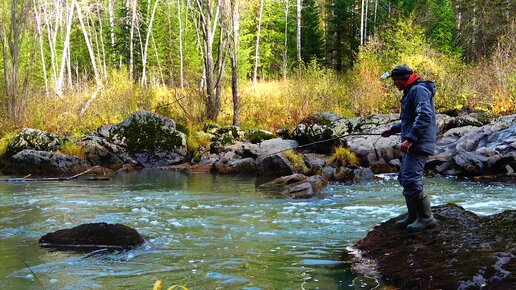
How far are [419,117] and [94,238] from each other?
412 cm

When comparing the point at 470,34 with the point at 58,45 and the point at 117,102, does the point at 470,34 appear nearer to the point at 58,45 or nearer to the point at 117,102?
the point at 117,102

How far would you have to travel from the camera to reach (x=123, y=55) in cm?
4272

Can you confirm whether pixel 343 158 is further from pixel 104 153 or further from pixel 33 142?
pixel 33 142

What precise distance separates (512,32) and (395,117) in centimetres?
836

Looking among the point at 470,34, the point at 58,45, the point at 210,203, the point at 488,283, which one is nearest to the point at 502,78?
the point at 210,203

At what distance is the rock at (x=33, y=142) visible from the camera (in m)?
17.2

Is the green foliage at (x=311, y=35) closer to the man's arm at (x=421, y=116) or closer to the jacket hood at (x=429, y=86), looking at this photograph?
the jacket hood at (x=429, y=86)

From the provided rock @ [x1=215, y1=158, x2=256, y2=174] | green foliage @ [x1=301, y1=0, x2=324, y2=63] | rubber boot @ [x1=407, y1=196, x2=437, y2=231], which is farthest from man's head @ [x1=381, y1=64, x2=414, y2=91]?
green foliage @ [x1=301, y1=0, x2=324, y2=63]

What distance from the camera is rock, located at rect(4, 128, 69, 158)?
17250 millimetres

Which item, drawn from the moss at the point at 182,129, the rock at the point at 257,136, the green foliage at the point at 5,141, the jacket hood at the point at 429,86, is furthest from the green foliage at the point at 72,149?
the jacket hood at the point at 429,86

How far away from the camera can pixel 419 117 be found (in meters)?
5.36

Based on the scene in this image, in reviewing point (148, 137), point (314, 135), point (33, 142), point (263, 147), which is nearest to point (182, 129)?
point (148, 137)

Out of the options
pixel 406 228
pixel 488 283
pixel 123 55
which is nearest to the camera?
pixel 488 283

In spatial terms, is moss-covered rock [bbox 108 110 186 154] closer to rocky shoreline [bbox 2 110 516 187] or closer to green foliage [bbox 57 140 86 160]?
rocky shoreline [bbox 2 110 516 187]
